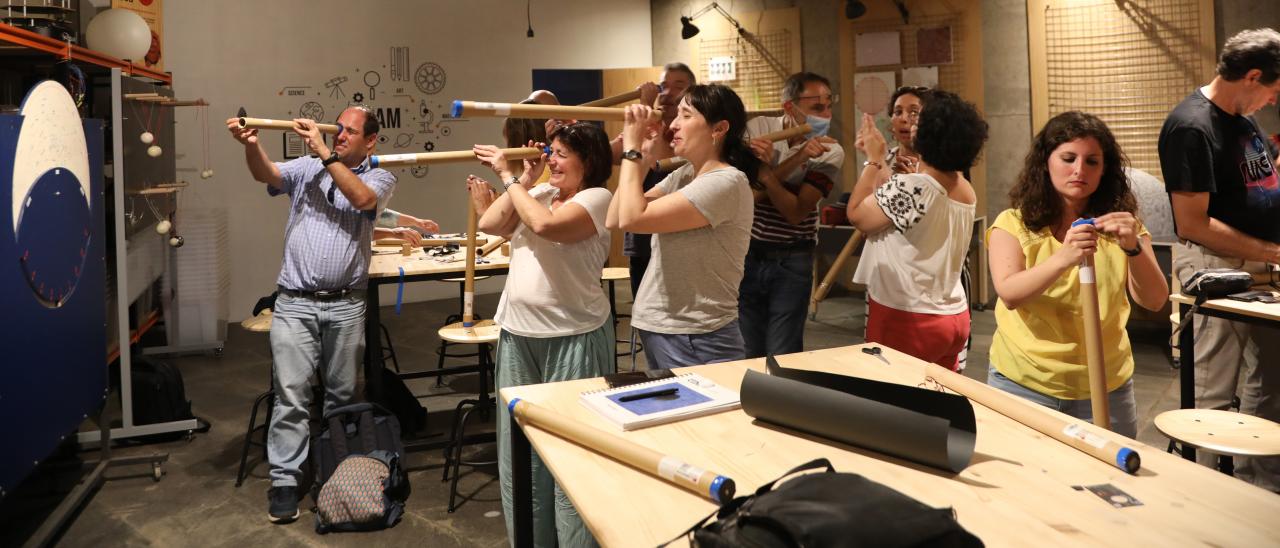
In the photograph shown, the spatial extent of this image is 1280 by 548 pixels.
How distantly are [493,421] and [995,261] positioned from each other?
9.25 ft

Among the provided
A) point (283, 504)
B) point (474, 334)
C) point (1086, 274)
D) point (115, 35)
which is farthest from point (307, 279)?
point (1086, 274)

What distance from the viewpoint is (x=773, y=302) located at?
322cm

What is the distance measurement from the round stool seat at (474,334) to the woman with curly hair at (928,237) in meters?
1.59

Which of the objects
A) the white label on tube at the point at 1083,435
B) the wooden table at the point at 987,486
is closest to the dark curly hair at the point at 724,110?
the wooden table at the point at 987,486

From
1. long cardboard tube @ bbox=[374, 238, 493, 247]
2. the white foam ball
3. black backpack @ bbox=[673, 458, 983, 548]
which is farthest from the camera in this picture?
long cardboard tube @ bbox=[374, 238, 493, 247]

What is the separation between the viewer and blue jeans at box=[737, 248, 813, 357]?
3199mm

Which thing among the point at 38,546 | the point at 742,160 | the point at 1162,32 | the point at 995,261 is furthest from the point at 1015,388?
the point at 1162,32

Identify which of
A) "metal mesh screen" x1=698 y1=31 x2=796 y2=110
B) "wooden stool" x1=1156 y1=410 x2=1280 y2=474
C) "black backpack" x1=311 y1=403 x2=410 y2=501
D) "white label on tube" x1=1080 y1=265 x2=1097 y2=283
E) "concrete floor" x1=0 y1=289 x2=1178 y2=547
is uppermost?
"metal mesh screen" x1=698 y1=31 x2=796 y2=110

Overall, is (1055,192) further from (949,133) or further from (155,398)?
(155,398)

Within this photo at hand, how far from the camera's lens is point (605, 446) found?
160 centimetres

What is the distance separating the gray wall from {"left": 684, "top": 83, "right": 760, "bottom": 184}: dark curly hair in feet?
18.1

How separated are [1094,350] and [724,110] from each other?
1.10m

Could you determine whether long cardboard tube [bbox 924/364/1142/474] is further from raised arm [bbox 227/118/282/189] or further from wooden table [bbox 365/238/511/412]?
raised arm [bbox 227/118/282/189]

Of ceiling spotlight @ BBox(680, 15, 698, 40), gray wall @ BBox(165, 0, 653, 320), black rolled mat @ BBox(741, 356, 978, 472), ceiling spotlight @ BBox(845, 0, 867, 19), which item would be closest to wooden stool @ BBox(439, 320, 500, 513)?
black rolled mat @ BBox(741, 356, 978, 472)
